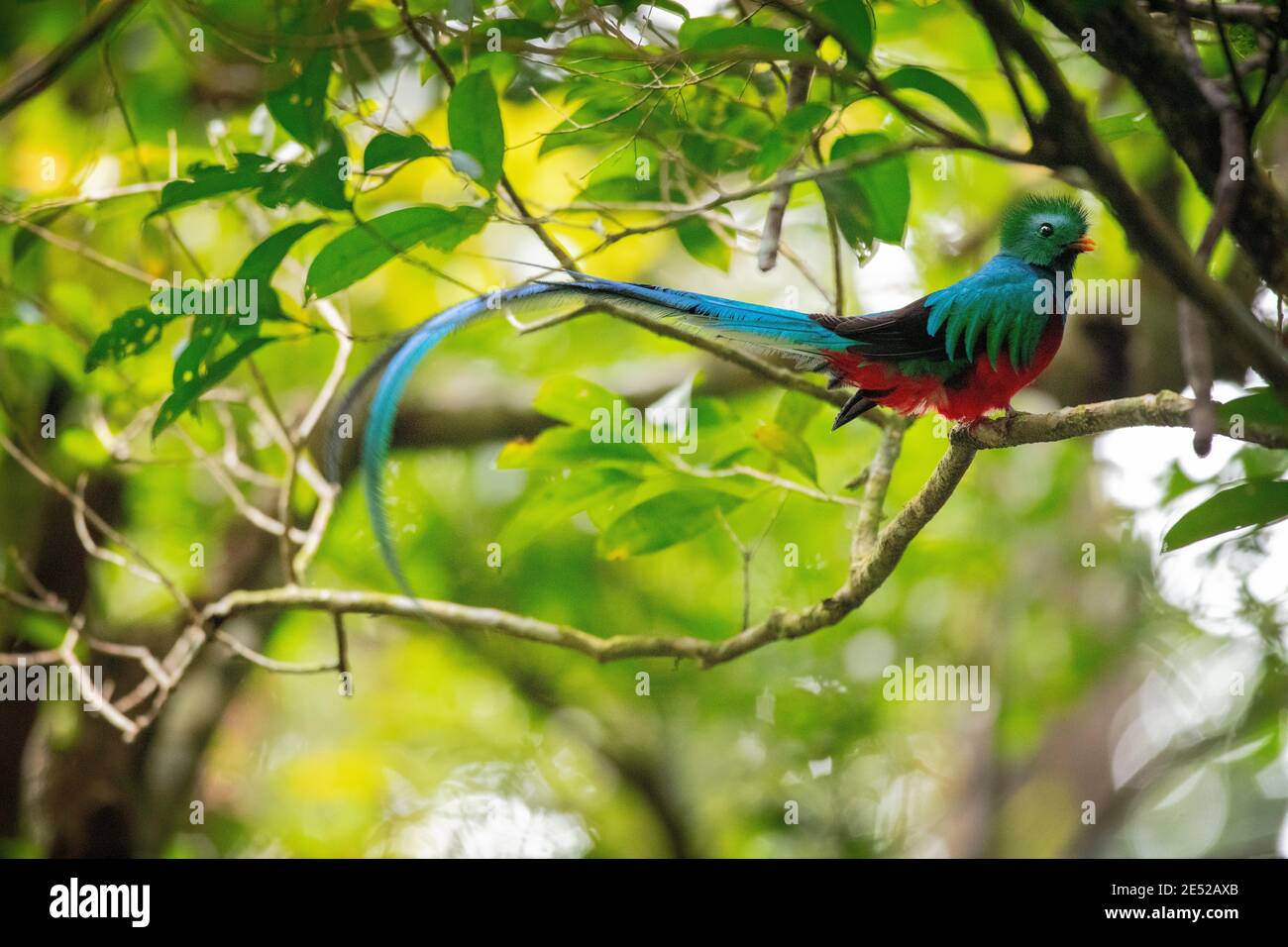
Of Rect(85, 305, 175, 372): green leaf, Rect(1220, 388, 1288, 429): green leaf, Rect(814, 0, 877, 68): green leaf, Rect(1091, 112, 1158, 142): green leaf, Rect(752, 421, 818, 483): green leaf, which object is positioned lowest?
Rect(1220, 388, 1288, 429): green leaf

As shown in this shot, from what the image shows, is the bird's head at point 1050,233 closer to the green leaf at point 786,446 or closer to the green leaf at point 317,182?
the green leaf at point 786,446

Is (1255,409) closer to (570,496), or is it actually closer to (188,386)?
(570,496)

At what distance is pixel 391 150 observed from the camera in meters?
1.74

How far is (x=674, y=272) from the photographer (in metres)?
4.65

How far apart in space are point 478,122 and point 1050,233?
1229 millimetres

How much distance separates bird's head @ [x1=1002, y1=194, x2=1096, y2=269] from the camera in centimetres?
225

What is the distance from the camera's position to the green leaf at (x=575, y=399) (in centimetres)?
221

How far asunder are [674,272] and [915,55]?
1555mm

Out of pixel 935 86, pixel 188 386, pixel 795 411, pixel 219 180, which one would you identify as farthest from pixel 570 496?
pixel 935 86

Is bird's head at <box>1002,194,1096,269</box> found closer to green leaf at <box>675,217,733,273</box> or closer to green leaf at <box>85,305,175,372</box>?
green leaf at <box>675,217,733,273</box>

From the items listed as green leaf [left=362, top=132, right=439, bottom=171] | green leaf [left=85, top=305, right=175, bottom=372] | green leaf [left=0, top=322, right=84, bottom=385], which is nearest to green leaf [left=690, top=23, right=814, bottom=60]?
green leaf [left=362, top=132, right=439, bottom=171]

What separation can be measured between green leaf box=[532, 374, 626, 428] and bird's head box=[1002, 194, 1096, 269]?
36.4 inches

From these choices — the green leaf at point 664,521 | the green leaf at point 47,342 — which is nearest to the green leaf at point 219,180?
the green leaf at point 664,521

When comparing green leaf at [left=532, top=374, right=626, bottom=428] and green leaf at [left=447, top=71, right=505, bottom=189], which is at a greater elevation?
green leaf at [left=447, top=71, right=505, bottom=189]
